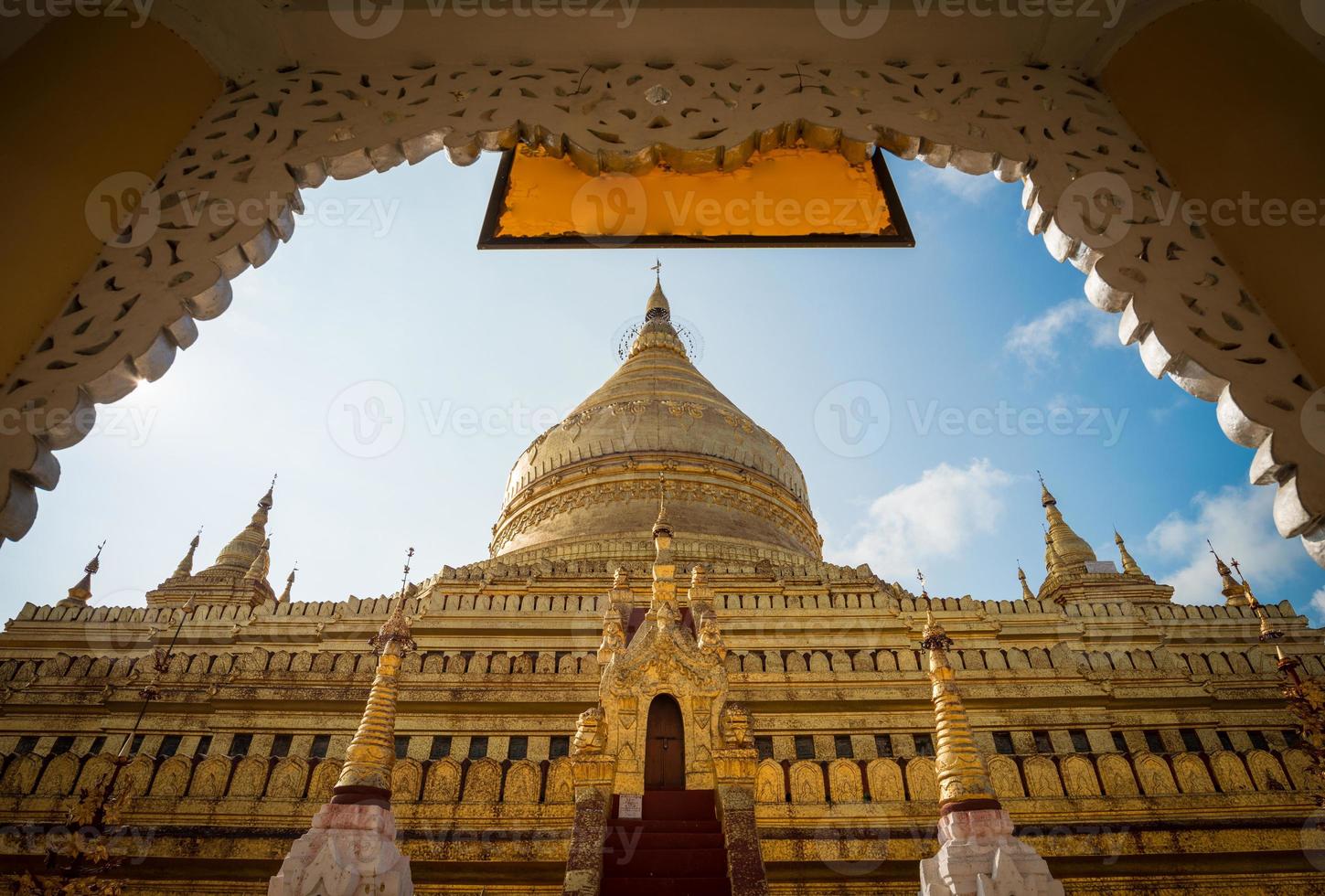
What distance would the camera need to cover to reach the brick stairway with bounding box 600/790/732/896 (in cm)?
819

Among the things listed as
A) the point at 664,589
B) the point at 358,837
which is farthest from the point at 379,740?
the point at 664,589

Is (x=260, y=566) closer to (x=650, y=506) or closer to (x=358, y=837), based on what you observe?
(x=650, y=506)

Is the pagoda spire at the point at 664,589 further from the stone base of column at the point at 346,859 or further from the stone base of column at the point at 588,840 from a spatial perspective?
the stone base of column at the point at 346,859

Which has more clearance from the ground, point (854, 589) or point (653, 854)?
point (854, 589)

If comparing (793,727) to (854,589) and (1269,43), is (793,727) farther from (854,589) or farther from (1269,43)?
(1269,43)

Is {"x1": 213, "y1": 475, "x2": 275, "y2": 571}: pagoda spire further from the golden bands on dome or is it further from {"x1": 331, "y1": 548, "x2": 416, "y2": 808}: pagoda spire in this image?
{"x1": 331, "y1": 548, "x2": 416, "y2": 808}: pagoda spire

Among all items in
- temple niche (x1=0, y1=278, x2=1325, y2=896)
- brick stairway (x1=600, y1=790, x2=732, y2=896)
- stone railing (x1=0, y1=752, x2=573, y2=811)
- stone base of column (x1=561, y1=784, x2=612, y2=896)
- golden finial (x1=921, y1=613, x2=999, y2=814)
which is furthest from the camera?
stone railing (x1=0, y1=752, x2=573, y2=811)

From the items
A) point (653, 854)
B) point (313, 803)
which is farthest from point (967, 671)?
point (313, 803)

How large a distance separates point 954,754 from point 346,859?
21.9ft

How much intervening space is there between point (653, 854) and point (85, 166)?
8.25 m

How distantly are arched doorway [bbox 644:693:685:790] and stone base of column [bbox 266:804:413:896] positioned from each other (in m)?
3.45

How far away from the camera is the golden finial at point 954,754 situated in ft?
28.1

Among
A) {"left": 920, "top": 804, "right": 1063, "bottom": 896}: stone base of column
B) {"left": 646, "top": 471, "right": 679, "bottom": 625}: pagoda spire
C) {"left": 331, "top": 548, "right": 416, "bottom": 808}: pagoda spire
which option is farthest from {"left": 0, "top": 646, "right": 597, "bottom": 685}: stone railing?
{"left": 920, "top": 804, "right": 1063, "bottom": 896}: stone base of column

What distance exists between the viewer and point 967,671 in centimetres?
1590
